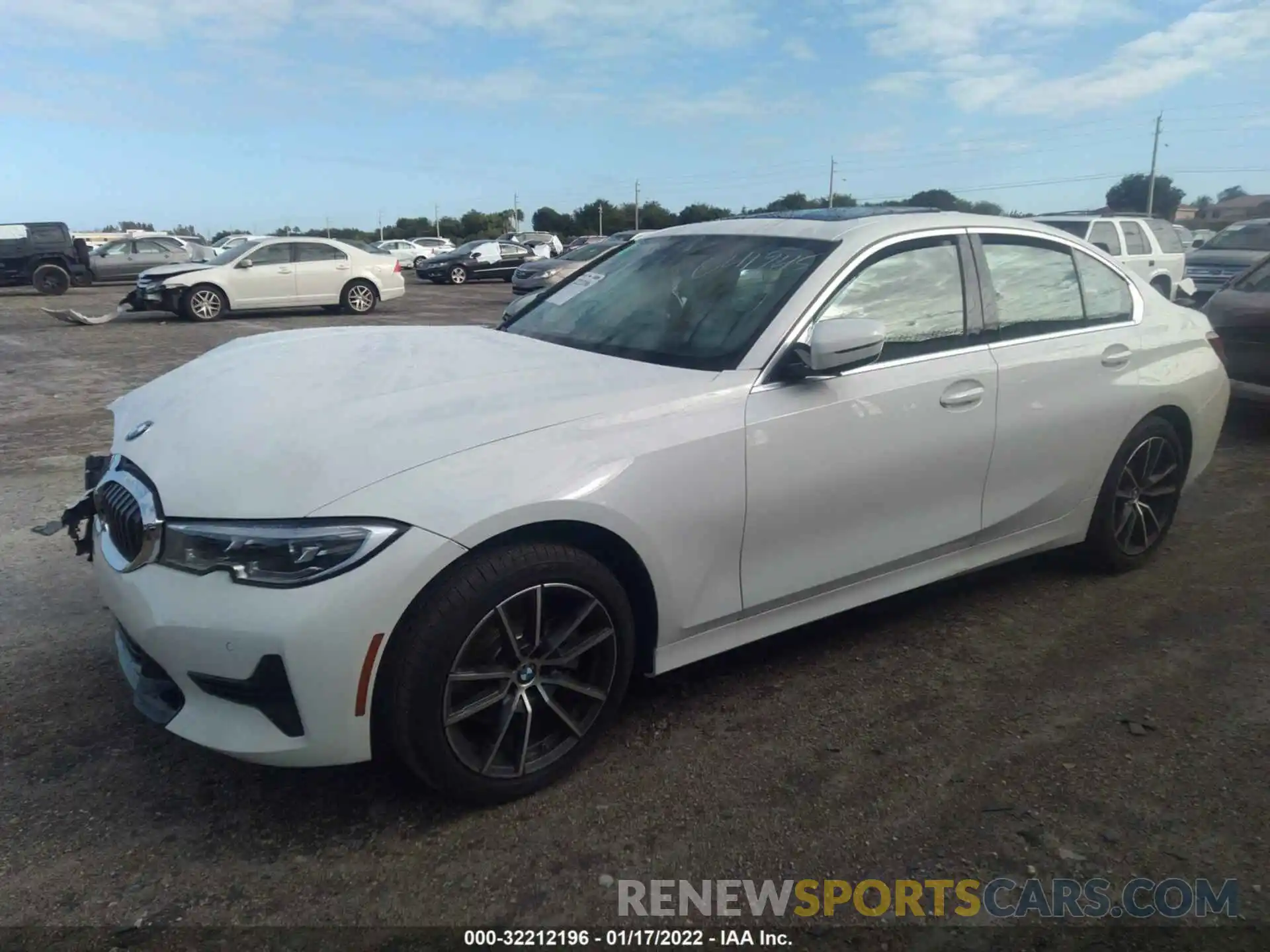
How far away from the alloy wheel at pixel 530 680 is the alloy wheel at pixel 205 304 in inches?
633

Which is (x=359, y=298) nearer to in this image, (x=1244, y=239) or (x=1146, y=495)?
(x=1244, y=239)

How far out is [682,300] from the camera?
3.52 meters

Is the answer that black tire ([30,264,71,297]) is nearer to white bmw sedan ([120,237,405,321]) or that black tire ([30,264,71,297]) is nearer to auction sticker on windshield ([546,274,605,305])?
white bmw sedan ([120,237,405,321])

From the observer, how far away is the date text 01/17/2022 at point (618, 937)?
7.29 ft

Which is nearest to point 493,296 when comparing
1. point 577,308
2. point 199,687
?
point 577,308

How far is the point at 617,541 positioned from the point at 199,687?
1.17 meters

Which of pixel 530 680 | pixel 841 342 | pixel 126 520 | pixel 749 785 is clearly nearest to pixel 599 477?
pixel 530 680

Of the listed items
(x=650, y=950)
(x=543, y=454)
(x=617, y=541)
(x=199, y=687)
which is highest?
(x=543, y=454)

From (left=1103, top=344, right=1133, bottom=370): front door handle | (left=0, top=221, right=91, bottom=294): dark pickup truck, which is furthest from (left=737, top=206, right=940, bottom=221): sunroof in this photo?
(left=0, top=221, right=91, bottom=294): dark pickup truck

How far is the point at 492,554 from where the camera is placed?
2512 mm

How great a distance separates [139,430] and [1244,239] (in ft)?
54.4

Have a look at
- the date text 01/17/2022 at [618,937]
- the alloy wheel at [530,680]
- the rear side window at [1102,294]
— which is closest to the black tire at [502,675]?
the alloy wheel at [530,680]

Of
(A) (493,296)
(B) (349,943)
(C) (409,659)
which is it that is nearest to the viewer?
(B) (349,943)

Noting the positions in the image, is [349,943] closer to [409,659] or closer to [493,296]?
[409,659]
